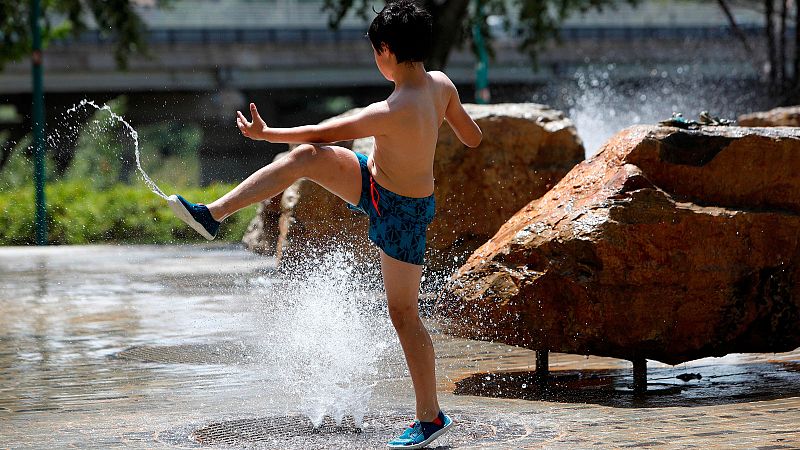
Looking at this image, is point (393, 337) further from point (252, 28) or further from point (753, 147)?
point (252, 28)

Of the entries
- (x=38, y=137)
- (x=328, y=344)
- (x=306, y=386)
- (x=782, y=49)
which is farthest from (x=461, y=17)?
(x=306, y=386)

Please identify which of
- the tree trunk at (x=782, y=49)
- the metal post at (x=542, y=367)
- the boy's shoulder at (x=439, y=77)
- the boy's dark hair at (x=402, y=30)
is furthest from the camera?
the tree trunk at (x=782, y=49)

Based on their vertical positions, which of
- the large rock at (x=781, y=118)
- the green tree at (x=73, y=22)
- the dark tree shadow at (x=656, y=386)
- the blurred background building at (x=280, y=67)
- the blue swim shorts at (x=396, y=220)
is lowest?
the dark tree shadow at (x=656, y=386)

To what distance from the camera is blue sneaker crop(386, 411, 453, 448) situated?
15.8 feet

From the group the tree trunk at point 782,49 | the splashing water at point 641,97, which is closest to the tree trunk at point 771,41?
the tree trunk at point 782,49

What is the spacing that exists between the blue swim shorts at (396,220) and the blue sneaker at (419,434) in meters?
0.62

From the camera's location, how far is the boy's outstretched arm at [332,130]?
189 inches

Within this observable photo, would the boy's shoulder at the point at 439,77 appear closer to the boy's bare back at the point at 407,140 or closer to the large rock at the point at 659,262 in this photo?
the boy's bare back at the point at 407,140

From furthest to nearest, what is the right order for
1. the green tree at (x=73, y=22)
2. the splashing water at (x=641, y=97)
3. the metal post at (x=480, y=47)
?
the metal post at (x=480, y=47), the green tree at (x=73, y=22), the splashing water at (x=641, y=97)

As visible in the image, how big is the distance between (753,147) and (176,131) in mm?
47407

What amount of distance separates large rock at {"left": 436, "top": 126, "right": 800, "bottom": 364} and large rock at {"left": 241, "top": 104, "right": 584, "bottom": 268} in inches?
183

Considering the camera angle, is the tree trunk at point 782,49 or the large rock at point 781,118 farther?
the tree trunk at point 782,49

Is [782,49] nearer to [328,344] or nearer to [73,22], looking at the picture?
[73,22]

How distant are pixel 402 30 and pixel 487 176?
246 inches
